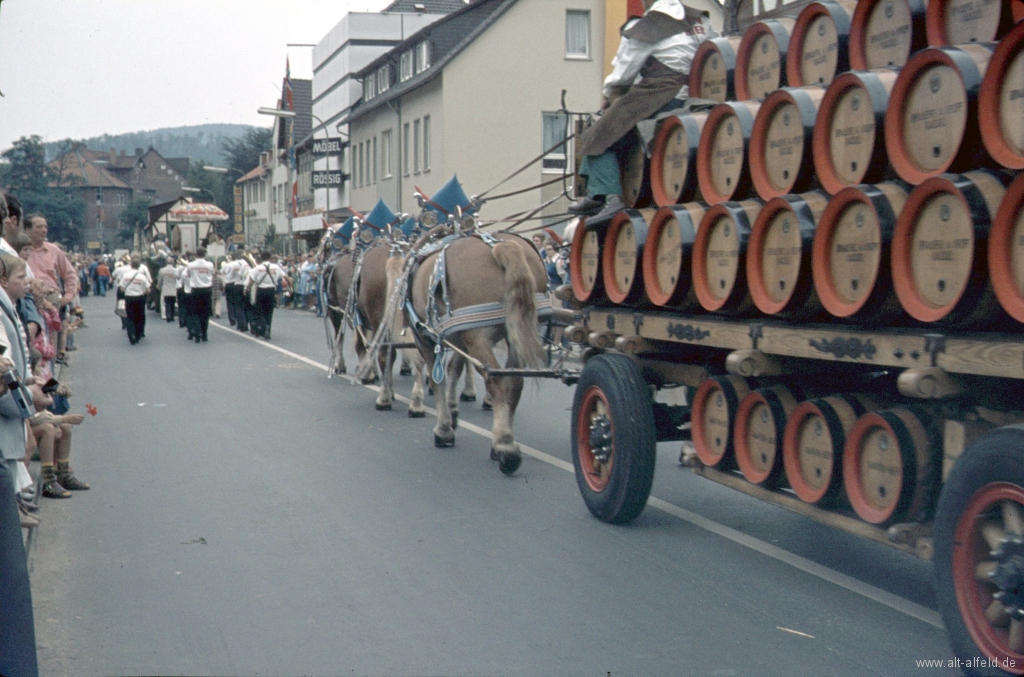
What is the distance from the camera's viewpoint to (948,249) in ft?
14.6

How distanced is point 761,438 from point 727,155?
134 centimetres

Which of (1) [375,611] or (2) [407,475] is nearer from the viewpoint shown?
(1) [375,611]

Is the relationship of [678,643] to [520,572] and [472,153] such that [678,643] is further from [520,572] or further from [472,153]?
[472,153]

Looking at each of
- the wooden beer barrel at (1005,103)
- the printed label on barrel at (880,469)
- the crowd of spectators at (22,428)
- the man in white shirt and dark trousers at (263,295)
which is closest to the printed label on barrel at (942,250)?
the wooden beer barrel at (1005,103)

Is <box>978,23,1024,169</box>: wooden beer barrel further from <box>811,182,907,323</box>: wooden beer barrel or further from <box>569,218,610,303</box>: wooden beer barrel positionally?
<box>569,218,610,303</box>: wooden beer barrel

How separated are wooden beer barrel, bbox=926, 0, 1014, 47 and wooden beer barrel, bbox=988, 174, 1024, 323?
802 millimetres

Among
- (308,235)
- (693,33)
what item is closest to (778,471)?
(693,33)

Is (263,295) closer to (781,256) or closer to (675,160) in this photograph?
(675,160)

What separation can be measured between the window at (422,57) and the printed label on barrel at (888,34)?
41.1 meters

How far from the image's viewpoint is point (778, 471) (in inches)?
227

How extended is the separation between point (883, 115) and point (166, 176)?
197m

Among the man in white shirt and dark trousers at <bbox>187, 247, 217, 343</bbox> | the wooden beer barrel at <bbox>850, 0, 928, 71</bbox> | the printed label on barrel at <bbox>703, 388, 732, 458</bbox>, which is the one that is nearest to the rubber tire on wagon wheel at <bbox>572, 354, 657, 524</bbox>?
the printed label on barrel at <bbox>703, 388, 732, 458</bbox>

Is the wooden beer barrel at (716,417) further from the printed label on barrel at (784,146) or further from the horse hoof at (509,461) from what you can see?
the horse hoof at (509,461)

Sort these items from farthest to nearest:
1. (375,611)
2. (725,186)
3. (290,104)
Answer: (290,104) → (725,186) → (375,611)
